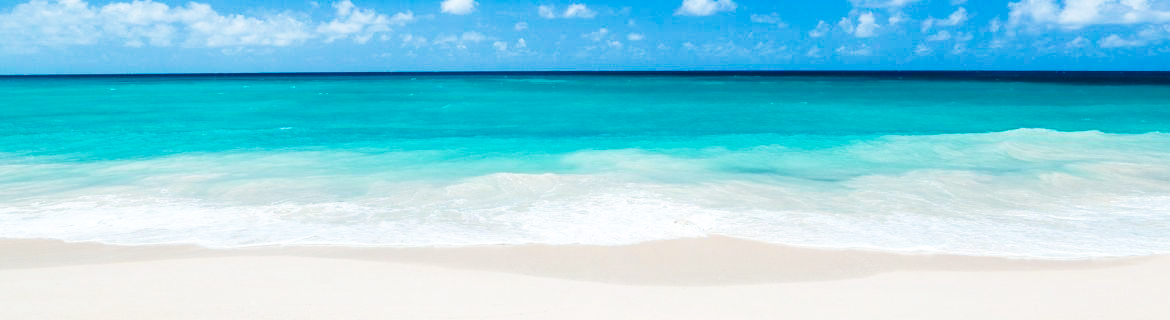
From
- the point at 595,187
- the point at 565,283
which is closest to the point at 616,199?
the point at 595,187

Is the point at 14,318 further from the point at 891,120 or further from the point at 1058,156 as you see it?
the point at 891,120

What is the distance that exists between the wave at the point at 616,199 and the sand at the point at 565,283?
457mm

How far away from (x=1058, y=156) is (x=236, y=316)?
14333 millimetres

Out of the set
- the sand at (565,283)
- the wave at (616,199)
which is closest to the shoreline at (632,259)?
Answer: the sand at (565,283)

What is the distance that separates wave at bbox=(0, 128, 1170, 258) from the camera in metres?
7.68

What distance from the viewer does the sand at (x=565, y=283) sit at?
5.34 metres

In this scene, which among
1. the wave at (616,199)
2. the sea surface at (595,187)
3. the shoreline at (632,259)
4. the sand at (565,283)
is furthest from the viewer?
the sea surface at (595,187)

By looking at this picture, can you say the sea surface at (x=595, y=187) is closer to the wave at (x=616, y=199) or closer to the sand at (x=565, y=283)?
the wave at (x=616, y=199)

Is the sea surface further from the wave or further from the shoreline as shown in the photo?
the shoreline

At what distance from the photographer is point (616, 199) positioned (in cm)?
967

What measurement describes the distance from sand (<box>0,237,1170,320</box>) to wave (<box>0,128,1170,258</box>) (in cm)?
46

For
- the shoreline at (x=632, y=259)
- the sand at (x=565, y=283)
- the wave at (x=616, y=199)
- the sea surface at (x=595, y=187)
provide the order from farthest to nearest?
1. the sea surface at (x=595, y=187)
2. the wave at (x=616, y=199)
3. the shoreline at (x=632, y=259)
4. the sand at (x=565, y=283)

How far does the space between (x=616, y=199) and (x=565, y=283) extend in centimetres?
367

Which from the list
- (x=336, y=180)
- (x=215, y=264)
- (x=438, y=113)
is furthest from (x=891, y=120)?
(x=215, y=264)
